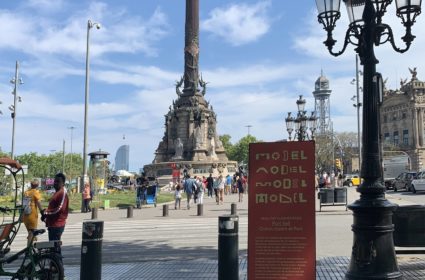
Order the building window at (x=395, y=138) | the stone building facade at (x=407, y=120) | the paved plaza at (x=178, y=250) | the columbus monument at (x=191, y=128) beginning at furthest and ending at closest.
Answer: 1. the building window at (x=395, y=138)
2. the stone building facade at (x=407, y=120)
3. the columbus monument at (x=191, y=128)
4. the paved plaza at (x=178, y=250)

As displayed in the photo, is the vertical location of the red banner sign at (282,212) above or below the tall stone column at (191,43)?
below

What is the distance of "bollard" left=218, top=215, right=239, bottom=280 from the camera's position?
7.16 metres

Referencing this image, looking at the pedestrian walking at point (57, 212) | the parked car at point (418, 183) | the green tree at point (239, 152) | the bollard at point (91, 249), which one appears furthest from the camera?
the green tree at point (239, 152)

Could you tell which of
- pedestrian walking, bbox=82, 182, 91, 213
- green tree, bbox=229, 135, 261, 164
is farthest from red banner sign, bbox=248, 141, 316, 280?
green tree, bbox=229, 135, 261, 164

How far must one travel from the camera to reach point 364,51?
7734mm

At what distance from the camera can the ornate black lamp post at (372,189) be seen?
6.73 metres

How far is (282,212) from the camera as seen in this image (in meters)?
6.45

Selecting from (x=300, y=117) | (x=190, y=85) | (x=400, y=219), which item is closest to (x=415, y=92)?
(x=190, y=85)

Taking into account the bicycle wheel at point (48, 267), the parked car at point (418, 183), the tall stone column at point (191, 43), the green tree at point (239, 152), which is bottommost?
the bicycle wheel at point (48, 267)

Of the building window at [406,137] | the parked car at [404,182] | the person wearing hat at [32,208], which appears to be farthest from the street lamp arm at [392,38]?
the building window at [406,137]

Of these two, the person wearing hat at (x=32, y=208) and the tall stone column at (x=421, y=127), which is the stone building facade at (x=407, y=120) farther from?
the person wearing hat at (x=32, y=208)

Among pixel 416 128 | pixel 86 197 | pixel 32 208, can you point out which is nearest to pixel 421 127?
pixel 416 128

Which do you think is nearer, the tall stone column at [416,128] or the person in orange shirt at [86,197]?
the person in orange shirt at [86,197]

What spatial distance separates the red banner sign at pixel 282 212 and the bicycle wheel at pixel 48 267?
3.48 m
